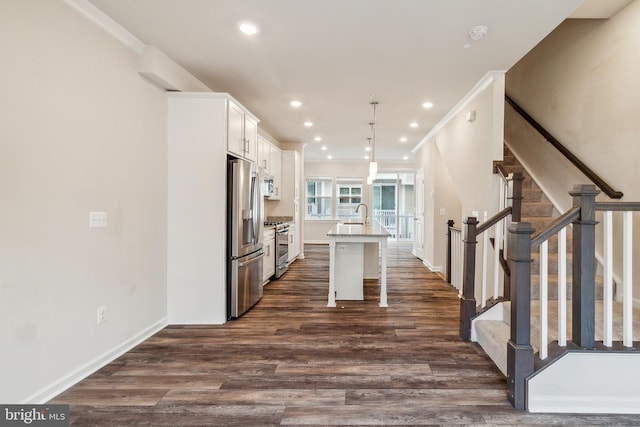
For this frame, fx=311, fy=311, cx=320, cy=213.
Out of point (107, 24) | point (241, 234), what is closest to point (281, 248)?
point (241, 234)

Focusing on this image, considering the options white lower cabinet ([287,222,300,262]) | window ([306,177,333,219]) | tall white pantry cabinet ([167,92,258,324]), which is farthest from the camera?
window ([306,177,333,219])

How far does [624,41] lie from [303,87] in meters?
3.24

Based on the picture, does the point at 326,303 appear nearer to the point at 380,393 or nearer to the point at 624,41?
the point at 380,393

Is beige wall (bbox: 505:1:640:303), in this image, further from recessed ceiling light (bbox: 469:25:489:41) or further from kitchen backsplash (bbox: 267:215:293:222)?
kitchen backsplash (bbox: 267:215:293:222)

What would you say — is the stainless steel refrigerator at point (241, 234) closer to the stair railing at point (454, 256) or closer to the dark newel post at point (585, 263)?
the dark newel post at point (585, 263)

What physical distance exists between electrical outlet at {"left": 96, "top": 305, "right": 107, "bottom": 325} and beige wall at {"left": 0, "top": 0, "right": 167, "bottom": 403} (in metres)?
0.04

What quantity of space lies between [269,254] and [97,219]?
2.98 m

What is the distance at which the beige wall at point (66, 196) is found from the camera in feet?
5.93

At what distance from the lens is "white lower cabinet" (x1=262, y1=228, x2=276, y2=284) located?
16.2 feet

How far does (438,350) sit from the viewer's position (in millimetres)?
2723

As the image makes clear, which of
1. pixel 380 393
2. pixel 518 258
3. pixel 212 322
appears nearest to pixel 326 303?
pixel 212 322

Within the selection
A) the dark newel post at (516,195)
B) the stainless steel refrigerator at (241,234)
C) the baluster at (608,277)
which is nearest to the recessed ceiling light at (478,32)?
the dark newel post at (516,195)

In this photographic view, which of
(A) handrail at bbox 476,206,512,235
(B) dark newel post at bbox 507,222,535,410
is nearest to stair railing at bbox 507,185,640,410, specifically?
(B) dark newel post at bbox 507,222,535,410

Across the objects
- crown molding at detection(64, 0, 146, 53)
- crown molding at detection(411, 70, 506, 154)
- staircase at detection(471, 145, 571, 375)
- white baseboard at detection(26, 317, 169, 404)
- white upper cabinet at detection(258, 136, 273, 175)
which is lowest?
white baseboard at detection(26, 317, 169, 404)
